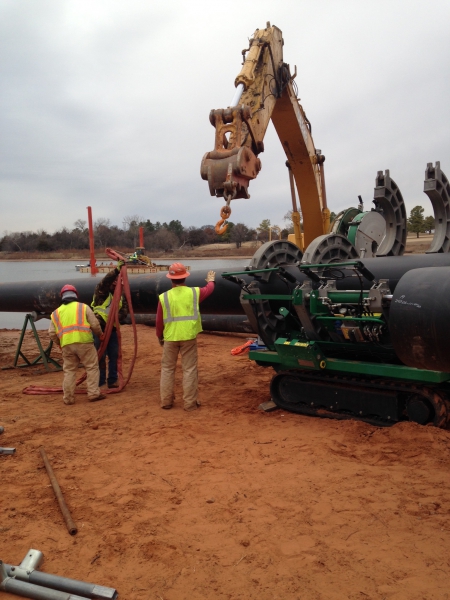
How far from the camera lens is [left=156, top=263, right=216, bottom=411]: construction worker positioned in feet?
21.7

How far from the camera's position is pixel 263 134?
8711mm

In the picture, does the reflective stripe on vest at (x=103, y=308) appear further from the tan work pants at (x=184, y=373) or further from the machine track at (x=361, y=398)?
the machine track at (x=361, y=398)

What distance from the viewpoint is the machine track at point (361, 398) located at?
5348 mm

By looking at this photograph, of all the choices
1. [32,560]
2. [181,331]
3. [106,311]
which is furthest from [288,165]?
[32,560]

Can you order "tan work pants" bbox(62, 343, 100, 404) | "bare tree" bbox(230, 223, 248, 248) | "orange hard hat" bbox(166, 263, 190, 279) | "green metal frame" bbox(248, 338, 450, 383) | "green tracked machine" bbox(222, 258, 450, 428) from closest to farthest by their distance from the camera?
1. "green metal frame" bbox(248, 338, 450, 383)
2. "green tracked machine" bbox(222, 258, 450, 428)
3. "orange hard hat" bbox(166, 263, 190, 279)
4. "tan work pants" bbox(62, 343, 100, 404)
5. "bare tree" bbox(230, 223, 248, 248)

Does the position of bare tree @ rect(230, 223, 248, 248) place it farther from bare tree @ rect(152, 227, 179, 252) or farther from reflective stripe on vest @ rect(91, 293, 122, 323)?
reflective stripe on vest @ rect(91, 293, 122, 323)

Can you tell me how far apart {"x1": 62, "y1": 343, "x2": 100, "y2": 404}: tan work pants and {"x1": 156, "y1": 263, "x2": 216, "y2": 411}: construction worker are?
114 centimetres

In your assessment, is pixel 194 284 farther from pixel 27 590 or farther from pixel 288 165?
pixel 27 590

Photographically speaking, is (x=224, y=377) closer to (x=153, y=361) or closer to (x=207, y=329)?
(x=153, y=361)

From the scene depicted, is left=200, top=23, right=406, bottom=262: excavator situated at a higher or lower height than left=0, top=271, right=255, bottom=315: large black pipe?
higher

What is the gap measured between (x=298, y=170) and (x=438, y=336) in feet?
28.3

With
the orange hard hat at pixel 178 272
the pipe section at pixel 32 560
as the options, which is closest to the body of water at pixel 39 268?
the orange hard hat at pixel 178 272

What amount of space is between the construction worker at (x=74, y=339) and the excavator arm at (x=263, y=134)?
2311 mm

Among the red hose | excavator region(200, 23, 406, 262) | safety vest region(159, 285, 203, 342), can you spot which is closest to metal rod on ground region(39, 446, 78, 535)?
safety vest region(159, 285, 203, 342)
